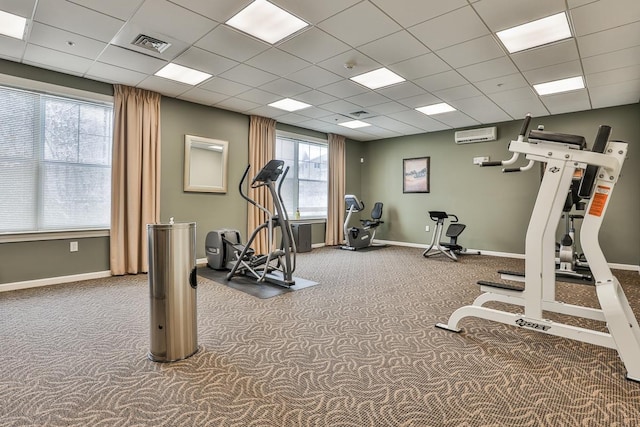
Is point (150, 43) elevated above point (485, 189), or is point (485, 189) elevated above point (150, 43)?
point (150, 43)

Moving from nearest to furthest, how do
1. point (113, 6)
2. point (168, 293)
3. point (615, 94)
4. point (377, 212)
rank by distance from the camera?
1. point (168, 293)
2. point (113, 6)
3. point (615, 94)
4. point (377, 212)

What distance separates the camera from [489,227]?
696 cm

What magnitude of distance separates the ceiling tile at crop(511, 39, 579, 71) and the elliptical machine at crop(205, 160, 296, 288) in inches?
119

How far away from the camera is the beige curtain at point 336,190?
810 centimetres

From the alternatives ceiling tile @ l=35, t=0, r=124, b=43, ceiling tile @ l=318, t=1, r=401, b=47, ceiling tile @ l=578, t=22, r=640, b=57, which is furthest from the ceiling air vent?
ceiling tile @ l=578, t=22, r=640, b=57

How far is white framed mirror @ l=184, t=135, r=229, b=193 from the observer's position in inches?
218

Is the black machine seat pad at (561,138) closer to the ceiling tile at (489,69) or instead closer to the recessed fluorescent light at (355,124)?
the ceiling tile at (489,69)

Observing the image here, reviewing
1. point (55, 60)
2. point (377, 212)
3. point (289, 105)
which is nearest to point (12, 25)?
point (55, 60)

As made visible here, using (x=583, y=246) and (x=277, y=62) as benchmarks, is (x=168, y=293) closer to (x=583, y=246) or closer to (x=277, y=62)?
(x=583, y=246)

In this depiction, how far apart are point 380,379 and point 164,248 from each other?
1.61 m

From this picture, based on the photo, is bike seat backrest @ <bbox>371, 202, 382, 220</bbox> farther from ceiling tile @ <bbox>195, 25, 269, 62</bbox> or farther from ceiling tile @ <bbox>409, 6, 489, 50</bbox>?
ceiling tile @ <bbox>195, 25, 269, 62</bbox>

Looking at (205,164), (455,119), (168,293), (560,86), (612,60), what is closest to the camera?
(168,293)

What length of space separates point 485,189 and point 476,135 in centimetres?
114

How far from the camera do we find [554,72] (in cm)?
419
